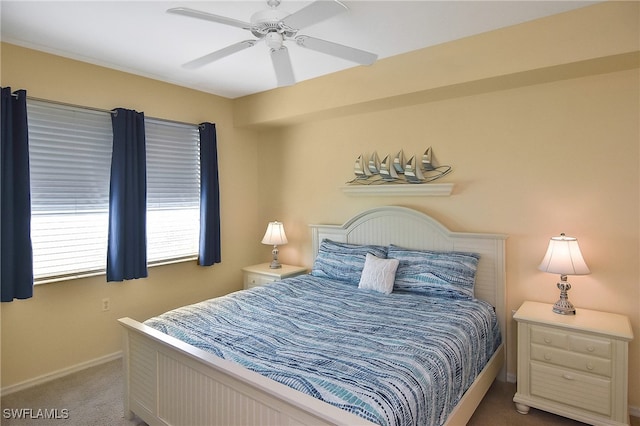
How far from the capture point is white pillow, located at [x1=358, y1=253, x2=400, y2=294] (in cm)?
300

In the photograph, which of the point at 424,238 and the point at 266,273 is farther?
the point at 266,273

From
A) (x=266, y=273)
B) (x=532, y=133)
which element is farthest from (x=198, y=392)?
(x=532, y=133)

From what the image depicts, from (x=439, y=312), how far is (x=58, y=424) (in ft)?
8.41

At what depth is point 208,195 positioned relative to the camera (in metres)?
3.96

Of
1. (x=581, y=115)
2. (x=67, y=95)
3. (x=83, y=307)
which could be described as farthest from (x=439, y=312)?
(x=67, y=95)

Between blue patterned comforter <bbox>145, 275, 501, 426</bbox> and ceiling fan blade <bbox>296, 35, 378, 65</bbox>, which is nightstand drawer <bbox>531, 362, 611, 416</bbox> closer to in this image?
blue patterned comforter <bbox>145, 275, 501, 426</bbox>

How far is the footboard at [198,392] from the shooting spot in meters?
1.48

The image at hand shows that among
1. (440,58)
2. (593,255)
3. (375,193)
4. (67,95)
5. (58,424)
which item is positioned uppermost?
(440,58)

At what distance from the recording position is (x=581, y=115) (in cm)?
263

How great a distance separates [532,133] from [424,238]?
1181 millimetres

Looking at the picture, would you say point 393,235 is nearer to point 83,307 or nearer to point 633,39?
point 633,39

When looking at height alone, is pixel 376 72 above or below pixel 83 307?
above

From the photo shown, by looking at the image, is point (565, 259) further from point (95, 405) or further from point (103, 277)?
point (103, 277)

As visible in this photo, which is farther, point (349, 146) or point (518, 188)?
point (349, 146)
